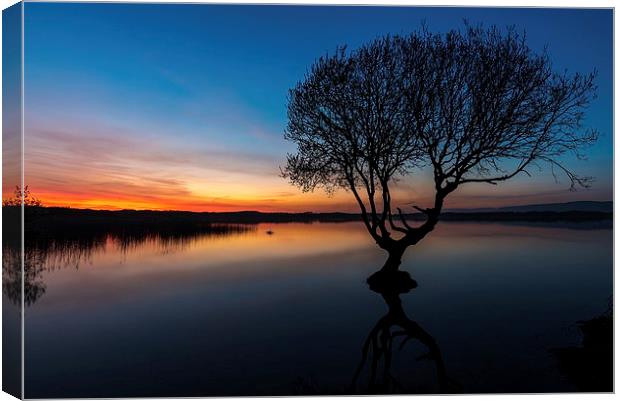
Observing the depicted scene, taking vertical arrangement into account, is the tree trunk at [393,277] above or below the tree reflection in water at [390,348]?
above

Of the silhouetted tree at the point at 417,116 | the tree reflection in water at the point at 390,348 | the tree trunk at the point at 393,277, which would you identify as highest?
the silhouetted tree at the point at 417,116

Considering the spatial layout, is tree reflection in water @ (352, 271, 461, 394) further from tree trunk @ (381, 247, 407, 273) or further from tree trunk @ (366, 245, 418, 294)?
tree trunk @ (381, 247, 407, 273)

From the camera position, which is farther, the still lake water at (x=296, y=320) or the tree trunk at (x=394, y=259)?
the tree trunk at (x=394, y=259)

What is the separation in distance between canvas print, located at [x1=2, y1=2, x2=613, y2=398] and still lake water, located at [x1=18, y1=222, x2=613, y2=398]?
0.21 ft

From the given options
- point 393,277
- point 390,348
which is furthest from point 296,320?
point 393,277

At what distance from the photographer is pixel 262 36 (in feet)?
37.9

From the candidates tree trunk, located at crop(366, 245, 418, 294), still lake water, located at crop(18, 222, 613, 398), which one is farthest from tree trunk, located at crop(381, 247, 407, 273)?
still lake water, located at crop(18, 222, 613, 398)

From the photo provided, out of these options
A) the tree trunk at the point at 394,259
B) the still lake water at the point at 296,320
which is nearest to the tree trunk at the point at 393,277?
the tree trunk at the point at 394,259

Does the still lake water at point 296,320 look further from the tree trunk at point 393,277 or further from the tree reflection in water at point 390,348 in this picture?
the tree trunk at point 393,277

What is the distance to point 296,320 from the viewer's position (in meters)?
11.5

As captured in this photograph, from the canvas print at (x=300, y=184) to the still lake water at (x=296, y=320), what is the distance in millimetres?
63

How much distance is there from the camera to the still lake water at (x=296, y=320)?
8906mm

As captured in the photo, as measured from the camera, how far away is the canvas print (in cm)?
905

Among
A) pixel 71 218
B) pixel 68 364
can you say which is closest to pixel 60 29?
pixel 71 218
